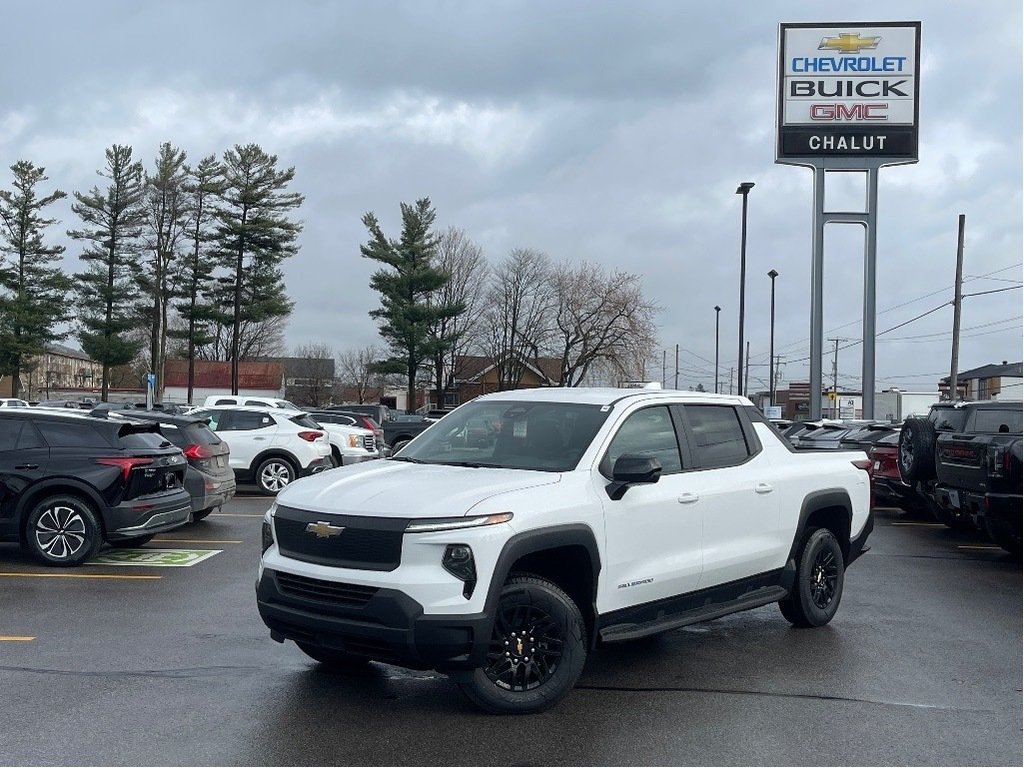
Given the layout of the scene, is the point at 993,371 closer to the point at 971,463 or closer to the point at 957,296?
the point at 957,296

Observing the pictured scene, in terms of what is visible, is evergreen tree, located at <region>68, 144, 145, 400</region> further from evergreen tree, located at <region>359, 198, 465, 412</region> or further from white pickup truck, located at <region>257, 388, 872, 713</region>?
white pickup truck, located at <region>257, 388, 872, 713</region>

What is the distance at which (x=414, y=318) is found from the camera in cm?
5284

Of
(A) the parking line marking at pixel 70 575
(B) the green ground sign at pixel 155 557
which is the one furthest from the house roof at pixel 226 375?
(A) the parking line marking at pixel 70 575

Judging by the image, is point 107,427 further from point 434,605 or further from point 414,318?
point 414,318

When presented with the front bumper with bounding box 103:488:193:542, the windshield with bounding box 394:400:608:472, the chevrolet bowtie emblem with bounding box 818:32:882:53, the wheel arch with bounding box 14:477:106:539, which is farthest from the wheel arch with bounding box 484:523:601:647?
the chevrolet bowtie emblem with bounding box 818:32:882:53

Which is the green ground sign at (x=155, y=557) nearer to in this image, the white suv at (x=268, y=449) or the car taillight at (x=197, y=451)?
the car taillight at (x=197, y=451)

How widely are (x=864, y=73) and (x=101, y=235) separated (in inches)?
1500

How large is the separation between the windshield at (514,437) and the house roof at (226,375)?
229 ft

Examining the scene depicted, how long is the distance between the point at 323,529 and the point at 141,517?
564 centimetres

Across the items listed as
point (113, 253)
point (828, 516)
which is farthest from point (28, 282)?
point (828, 516)

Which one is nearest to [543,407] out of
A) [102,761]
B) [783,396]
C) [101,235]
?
[102,761]

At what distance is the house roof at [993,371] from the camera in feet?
278

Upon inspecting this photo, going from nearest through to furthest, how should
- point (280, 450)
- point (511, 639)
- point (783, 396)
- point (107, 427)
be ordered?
point (511, 639) → point (107, 427) → point (280, 450) → point (783, 396)

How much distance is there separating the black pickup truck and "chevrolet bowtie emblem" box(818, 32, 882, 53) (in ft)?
61.7
